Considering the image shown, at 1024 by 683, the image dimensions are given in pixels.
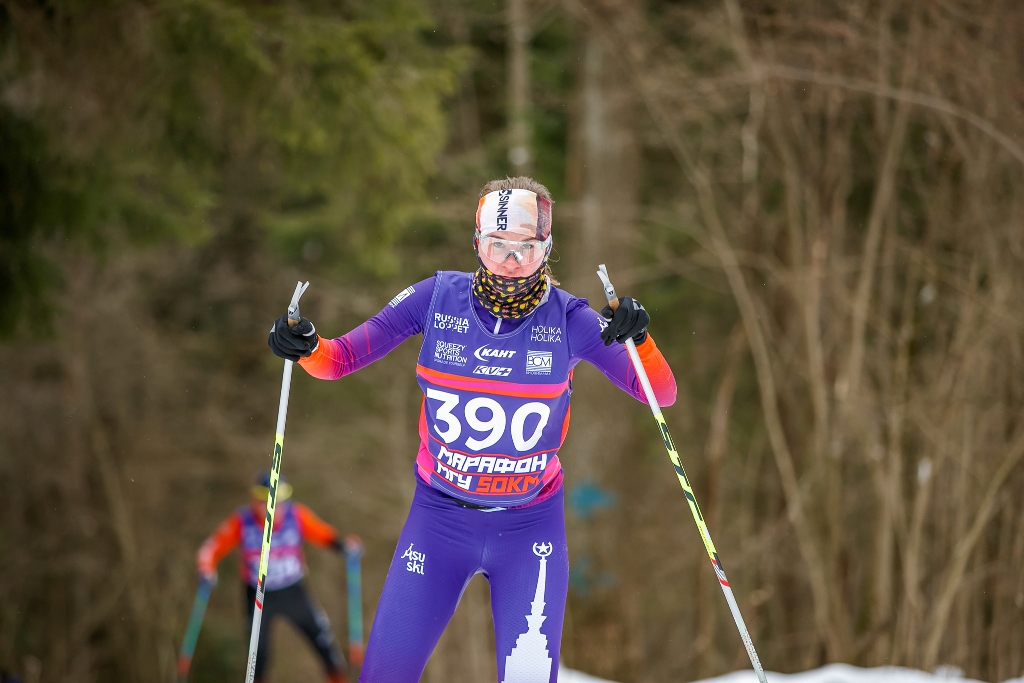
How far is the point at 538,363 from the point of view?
287 cm

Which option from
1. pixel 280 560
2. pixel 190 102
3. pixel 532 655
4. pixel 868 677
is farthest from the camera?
pixel 280 560

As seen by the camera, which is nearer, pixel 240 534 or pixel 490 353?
pixel 490 353

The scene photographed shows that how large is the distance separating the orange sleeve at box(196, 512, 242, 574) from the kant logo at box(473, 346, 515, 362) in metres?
4.88

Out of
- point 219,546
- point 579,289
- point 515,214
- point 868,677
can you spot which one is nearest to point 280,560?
point 219,546

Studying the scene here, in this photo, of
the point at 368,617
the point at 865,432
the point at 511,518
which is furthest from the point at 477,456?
the point at 368,617

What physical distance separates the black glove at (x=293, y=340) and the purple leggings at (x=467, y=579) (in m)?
0.61

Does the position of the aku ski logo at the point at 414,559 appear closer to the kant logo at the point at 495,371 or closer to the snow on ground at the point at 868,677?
the kant logo at the point at 495,371

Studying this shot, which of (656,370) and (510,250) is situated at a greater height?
(510,250)

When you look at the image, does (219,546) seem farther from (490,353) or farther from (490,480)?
(490,353)

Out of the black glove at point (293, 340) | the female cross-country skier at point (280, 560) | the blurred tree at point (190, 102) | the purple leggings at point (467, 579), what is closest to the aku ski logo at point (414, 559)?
the purple leggings at point (467, 579)

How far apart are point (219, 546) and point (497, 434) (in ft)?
16.3

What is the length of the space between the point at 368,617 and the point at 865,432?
972 cm

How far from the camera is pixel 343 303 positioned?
11086 mm

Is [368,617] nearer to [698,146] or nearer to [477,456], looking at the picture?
[698,146]
